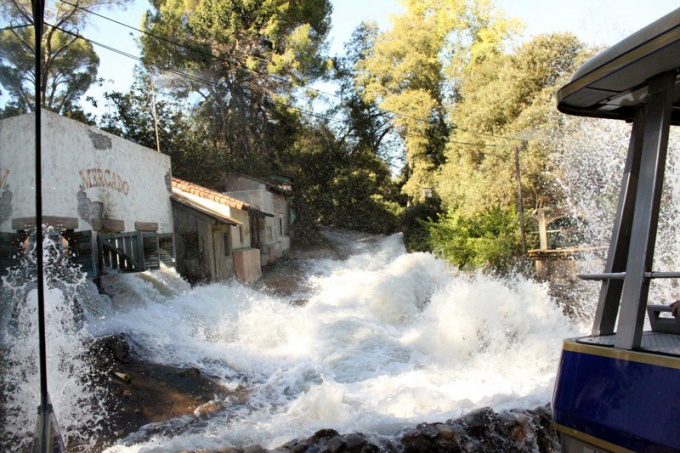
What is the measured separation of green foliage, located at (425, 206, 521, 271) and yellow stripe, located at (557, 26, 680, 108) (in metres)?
14.0

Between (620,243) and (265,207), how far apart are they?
18096 millimetres

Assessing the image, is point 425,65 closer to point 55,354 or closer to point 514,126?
point 514,126

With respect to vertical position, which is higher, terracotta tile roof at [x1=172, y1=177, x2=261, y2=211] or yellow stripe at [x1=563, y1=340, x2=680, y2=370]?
terracotta tile roof at [x1=172, y1=177, x2=261, y2=211]

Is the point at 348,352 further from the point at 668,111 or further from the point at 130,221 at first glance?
the point at 668,111

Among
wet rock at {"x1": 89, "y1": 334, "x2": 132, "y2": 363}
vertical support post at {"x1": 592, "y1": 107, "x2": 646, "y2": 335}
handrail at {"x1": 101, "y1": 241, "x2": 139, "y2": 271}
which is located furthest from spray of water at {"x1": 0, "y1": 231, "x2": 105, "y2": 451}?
vertical support post at {"x1": 592, "y1": 107, "x2": 646, "y2": 335}

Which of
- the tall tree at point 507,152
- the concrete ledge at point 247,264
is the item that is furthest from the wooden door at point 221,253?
the tall tree at point 507,152

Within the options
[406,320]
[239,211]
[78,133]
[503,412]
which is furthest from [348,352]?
[239,211]

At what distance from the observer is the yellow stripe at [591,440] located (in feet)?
5.55

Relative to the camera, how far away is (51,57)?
28.1ft

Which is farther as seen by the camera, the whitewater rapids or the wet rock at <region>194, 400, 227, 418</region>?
the wet rock at <region>194, 400, 227, 418</region>

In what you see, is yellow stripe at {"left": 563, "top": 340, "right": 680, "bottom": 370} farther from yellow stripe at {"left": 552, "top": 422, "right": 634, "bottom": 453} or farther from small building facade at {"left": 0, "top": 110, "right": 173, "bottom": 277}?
small building facade at {"left": 0, "top": 110, "right": 173, "bottom": 277}

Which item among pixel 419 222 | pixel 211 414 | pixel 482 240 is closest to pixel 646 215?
pixel 211 414

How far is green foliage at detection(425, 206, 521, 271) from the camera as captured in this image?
15.9 meters

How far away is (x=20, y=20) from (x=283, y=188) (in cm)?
2202
